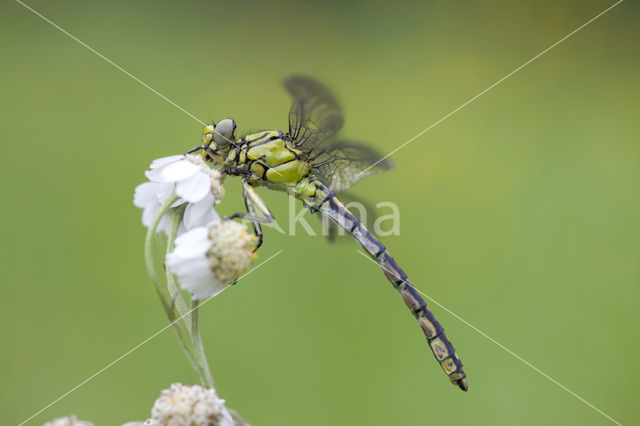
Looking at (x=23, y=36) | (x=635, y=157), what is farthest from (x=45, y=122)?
(x=635, y=157)

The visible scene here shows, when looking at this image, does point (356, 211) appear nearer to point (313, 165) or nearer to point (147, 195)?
point (313, 165)

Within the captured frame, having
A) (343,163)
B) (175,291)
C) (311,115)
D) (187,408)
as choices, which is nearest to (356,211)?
(343,163)

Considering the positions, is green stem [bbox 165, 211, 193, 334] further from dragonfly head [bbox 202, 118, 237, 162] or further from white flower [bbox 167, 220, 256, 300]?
dragonfly head [bbox 202, 118, 237, 162]

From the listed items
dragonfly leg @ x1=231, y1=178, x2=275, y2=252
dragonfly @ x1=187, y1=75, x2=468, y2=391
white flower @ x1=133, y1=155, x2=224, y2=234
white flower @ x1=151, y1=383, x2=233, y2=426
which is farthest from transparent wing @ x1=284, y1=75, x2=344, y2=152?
white flower @ x1=151, y1=383, x2=233, y2=426

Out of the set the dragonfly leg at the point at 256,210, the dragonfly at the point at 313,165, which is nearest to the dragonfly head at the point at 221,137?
the dragonfly at the point at 313,165

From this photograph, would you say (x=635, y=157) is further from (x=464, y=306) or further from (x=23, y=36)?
(x=23, y=36)

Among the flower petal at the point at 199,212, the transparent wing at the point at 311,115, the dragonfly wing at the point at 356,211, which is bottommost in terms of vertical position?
the flower petal at the point at 199,212

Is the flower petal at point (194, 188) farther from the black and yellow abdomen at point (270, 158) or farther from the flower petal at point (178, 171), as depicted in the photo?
the black and yellow abdomen at point (270, 158)
